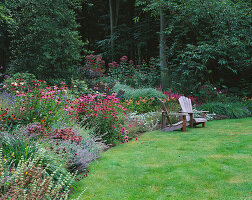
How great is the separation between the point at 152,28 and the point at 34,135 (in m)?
15.9

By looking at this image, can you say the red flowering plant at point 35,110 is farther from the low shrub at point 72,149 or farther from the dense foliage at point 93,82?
the low shrub at point 72,149

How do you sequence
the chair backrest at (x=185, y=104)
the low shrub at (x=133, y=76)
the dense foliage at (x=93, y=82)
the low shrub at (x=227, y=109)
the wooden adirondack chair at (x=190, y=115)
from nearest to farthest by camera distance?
1. the dense foliage at (x=93, y=82)
2. the wooden adirondack chair at (x=190, y=115)
3. the chair backrest at (x=185, y=104)
4. the low shrub at (x=227, y=109)
5. the low shrub at (x=133, y=76)

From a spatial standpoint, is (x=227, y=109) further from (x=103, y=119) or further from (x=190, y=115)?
(x=103, y=119)

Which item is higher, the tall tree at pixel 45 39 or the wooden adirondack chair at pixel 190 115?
the tall tree at pixel 45 39

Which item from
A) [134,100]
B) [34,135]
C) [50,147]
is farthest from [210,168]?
[134,100]

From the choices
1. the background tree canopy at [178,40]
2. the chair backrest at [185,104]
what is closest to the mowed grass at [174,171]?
the chair backrest at [185,104]

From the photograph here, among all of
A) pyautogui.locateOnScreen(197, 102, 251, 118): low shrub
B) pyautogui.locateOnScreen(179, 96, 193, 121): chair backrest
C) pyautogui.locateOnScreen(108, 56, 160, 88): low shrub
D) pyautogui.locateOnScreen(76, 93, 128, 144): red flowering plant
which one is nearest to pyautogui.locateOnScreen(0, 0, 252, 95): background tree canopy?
pyautogui.locateOnScreen(108, 56, 160, 88): low shrub

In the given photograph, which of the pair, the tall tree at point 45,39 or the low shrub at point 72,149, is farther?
the tall tree at point 45,39

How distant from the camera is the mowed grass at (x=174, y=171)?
3355 millimetres

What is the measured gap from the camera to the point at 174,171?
4109 millimetres

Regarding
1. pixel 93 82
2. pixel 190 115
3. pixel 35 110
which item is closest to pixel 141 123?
pixel 190 115

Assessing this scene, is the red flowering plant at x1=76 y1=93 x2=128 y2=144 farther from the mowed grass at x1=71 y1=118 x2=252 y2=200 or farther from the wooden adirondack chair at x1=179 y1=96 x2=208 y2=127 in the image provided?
the wooden adirondack chair at x1=179 y1=96 x2=208 y2=127

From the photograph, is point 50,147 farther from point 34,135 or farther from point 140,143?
point 140,143

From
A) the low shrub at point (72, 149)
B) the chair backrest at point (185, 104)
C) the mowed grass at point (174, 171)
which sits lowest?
the mowed grass at point (174, 171)
